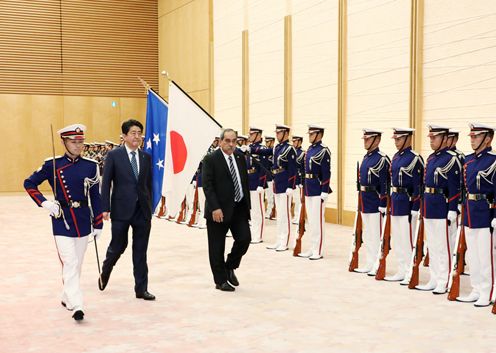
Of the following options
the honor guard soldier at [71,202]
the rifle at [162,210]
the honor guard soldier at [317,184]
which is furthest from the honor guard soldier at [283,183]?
the rifle at [162,210]

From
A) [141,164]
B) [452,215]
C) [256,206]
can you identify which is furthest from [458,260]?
[256,206]

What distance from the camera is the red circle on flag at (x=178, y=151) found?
7.40 m

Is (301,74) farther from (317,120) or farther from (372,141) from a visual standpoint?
(372,141)

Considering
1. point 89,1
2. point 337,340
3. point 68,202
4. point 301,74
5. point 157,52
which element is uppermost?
point 89,1

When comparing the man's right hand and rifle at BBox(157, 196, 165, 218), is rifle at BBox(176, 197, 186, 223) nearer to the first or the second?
rifle at BBox(157, 196, 165, 218)

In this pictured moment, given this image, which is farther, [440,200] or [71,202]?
[440,200]

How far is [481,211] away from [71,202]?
3.38 m

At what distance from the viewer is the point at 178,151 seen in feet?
24.3

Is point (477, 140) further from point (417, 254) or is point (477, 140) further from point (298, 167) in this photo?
point (298, 167)

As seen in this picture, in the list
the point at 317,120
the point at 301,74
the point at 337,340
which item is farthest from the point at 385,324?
the point at 301,74

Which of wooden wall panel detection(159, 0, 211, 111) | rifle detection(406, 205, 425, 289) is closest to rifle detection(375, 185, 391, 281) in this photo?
rifle detection(406, 205, 425, 289)

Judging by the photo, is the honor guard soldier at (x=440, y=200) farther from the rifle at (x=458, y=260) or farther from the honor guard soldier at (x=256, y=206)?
the honor guard soldier at (x=256, y=206)

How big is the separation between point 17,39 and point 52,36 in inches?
41.0

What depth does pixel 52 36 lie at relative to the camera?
2041 cm
